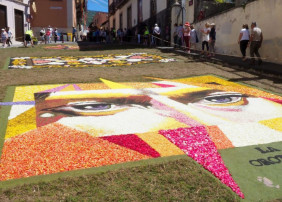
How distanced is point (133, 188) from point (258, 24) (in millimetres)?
10786

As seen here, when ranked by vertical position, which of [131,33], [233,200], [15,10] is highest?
[15,10]

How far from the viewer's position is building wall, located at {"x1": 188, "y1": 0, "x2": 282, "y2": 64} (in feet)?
35.3

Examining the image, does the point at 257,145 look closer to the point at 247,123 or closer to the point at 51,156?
the point at 247,123

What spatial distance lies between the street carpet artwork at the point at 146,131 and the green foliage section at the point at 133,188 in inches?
8.8

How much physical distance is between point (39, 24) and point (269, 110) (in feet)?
101

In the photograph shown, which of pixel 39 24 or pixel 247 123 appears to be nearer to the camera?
pixel 247 123

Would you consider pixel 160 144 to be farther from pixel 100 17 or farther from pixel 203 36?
pixel 100 17

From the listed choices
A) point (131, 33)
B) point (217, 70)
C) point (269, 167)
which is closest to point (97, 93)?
point (269, 167)

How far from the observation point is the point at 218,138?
4.19 m

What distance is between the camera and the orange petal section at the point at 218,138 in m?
3.96

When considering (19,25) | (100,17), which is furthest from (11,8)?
(100,17)

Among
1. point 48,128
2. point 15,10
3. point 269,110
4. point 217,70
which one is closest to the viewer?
point 48,128

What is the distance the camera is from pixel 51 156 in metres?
3.54

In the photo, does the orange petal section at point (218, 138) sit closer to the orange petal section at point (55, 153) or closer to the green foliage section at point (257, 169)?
the green foliage section at point (257, 169)
